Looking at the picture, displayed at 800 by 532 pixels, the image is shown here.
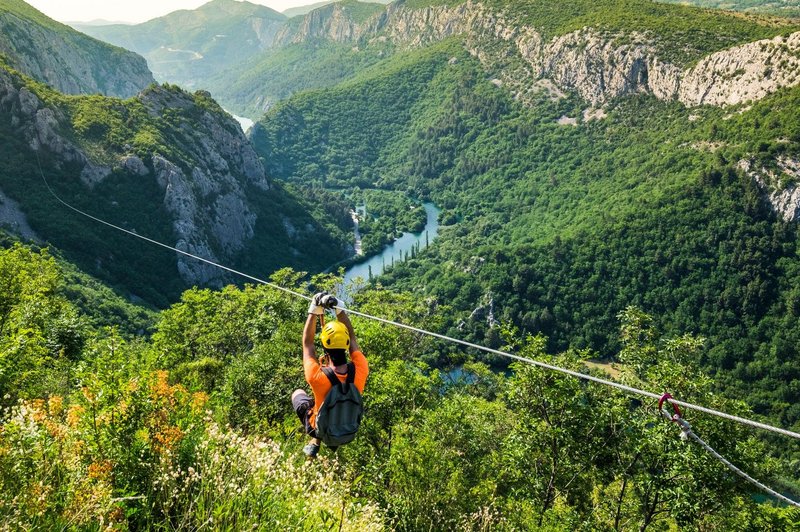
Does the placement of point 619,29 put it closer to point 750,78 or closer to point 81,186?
point 750,78

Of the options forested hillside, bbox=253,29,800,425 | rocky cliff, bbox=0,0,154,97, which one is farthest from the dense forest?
rocky cliff, bbox=0,0,154,97

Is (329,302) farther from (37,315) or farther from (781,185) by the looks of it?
(781,185)

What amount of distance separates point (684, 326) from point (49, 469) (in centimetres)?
11550

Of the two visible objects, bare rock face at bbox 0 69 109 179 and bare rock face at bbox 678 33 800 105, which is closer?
bare rock face at bbox 0 69 109 179

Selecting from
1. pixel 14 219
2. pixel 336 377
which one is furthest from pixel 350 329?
pixel 14 219

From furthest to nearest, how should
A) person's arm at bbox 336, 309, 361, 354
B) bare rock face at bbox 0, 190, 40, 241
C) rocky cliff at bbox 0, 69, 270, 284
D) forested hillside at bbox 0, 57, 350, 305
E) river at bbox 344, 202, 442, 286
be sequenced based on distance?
1. river at bbox 344, 202, 442, 286
2. rocky cliff at bbox 0, 69, 270, 284
3. forested hillside at bbox 0, 57, 350, 305
4. bare rock face at bbox 0, 190, 40, 241
5. person's arm at bbox 336, 309, 361, 354

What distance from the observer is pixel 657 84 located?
153 m

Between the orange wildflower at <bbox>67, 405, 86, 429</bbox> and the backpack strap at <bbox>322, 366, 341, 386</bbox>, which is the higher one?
the backpack strap at <bbox>322, 366, 341, 386</bbox>

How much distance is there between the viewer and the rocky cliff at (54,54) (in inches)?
4675

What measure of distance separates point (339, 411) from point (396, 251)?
154 meters

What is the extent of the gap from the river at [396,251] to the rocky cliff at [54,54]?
Answer: 298 ft

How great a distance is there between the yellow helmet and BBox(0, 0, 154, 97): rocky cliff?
113 m

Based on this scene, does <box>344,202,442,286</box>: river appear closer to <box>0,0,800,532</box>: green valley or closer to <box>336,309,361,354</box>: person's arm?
<box>0,0,800,532</box>: green valley

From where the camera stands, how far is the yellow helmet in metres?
6.16
